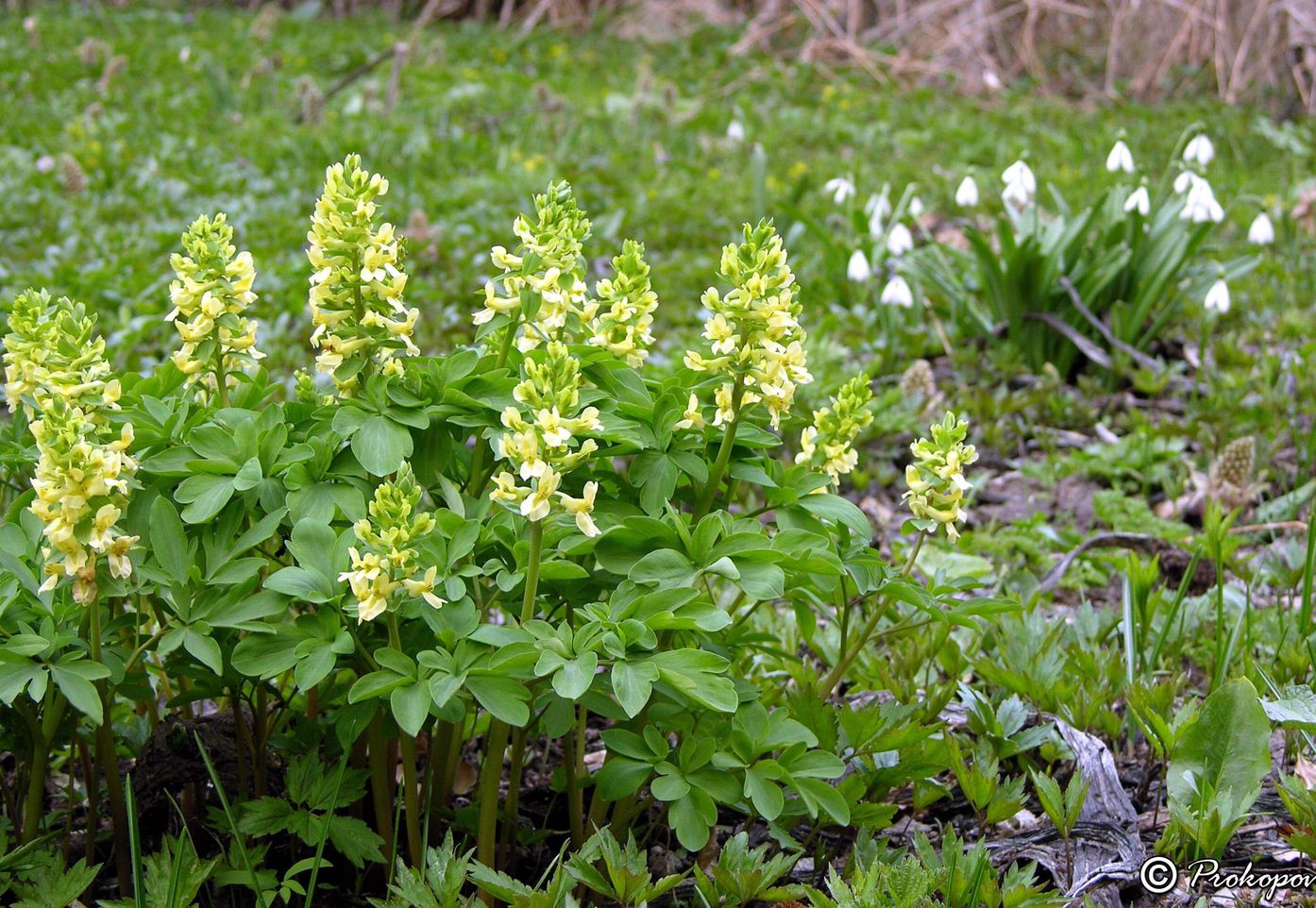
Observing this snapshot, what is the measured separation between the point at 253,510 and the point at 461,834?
1.92 ft

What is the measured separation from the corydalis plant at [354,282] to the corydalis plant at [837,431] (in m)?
0.52

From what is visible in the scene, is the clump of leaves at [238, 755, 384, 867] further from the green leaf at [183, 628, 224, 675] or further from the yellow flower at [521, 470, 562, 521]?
the yellow flower at [521, 470, 562, 521]

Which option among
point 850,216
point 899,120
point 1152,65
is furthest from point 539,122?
point 1152,65

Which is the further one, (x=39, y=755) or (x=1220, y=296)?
(x=1220, y=296)

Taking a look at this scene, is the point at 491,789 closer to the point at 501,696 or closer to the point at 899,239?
Result: the point at 501,696

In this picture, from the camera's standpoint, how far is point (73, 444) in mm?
1176

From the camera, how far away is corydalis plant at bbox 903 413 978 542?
4.66ft

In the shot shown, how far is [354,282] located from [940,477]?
0.77 m

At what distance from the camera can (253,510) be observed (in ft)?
4.66

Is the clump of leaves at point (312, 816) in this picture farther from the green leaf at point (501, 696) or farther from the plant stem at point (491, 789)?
the green leaf at point (501, 696)

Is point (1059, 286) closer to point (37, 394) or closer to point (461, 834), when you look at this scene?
point (461, 834)

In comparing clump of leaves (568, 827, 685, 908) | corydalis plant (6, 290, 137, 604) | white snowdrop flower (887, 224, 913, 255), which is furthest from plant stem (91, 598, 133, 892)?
white snowdrop flower (887, 224, 913, 255)

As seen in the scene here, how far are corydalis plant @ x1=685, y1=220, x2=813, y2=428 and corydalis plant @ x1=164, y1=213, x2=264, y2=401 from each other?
577 mm

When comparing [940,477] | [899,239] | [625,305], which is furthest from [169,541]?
[899,239]
